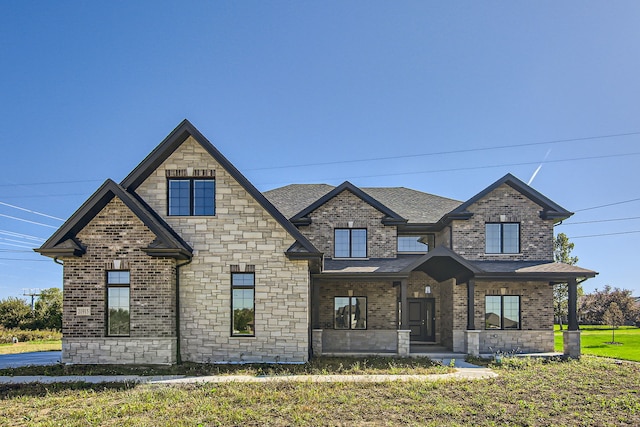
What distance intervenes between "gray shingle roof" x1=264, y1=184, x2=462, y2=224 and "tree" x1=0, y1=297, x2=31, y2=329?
1937 cm

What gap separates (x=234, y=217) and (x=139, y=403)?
6.37 m

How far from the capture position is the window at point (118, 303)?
42.5 ft

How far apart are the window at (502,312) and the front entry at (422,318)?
2.83 meters

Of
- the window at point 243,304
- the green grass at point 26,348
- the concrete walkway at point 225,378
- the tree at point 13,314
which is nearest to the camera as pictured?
the concrete walkway at point 225,378

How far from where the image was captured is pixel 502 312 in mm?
17641

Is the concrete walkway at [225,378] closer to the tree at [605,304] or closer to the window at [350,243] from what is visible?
the window at [350,243]

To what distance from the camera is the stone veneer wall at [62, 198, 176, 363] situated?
41.8ft

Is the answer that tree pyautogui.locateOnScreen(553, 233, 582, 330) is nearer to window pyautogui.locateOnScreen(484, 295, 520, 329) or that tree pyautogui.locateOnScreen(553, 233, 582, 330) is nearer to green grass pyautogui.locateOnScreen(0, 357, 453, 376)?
window pyautogui.locateOnScreen(484, 295, 520, 329)

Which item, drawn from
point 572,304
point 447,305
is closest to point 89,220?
point 447,305

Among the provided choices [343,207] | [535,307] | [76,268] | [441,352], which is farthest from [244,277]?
[535,307]

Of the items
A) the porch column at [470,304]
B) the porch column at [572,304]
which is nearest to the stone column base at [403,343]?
the porch column at [470,304]

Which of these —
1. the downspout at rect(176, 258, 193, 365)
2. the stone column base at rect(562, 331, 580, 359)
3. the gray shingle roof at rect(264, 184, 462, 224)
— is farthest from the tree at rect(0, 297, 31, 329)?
the stone column base at rect(562, 331, 580, 359)

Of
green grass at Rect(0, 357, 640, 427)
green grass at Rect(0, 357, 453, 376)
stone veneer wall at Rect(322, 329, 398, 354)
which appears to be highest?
green grass at Rect(0, 357, 640, 427)

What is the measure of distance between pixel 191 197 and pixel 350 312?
7.99 meters
